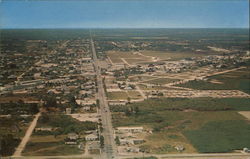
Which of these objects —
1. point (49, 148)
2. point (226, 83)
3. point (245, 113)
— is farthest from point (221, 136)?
point (226, 83)

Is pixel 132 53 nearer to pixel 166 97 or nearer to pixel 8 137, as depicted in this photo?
pixel 166 97

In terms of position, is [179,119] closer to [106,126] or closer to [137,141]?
[137,141]

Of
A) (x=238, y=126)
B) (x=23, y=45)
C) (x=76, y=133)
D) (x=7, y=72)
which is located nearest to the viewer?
(x=76, y=133)

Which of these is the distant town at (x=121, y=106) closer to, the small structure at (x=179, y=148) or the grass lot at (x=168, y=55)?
the small structure at (x=179, y=148)

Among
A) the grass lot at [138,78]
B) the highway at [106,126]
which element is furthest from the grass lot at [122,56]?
the highway at [106,126]

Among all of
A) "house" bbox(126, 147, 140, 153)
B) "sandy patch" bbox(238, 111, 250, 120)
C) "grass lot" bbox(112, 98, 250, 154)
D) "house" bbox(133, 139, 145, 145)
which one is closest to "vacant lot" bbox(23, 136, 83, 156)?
"house" bbox(126, 147, 140, 153)

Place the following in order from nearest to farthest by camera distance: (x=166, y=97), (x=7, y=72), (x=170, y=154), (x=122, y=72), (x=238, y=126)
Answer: (x=170, y=154) → (x=238, y=126) → (x=166, y=97) → (x=7, y=72) → (x=122, y=72)

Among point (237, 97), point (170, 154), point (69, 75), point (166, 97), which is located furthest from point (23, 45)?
point (170, 154)

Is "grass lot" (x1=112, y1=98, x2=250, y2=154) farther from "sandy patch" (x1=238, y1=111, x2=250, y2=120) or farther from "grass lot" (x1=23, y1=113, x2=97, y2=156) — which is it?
"grass lot" (x1=23, y1=113, x2=97, y2=156)
